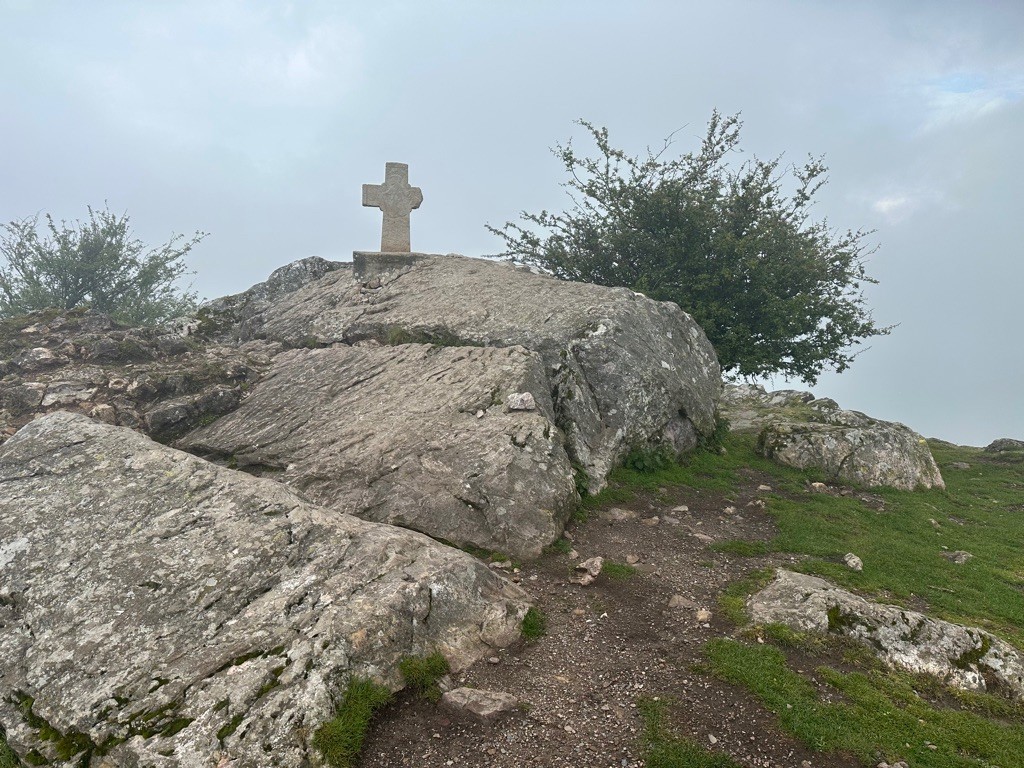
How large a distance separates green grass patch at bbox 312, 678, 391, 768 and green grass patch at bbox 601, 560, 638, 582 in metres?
4.90

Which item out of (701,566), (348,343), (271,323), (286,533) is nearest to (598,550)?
(701,566)

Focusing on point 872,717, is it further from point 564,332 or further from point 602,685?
point 564,332

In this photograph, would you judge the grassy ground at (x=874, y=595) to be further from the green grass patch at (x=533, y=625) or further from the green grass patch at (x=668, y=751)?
the green grass patch at (x=533, y=625)

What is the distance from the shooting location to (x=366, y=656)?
7395 mm

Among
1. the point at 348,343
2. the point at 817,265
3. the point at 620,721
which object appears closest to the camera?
the point at 620,721

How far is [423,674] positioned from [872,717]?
542 cm

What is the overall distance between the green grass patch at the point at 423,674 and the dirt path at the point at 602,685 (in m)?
0.16

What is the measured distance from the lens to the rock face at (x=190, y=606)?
21.5ft

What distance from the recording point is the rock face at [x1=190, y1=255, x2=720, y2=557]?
39.9 ft

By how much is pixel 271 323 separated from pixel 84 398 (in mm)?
6788

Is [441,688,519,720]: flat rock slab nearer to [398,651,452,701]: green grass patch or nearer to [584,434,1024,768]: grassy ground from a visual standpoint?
[398,651,452,701]: green grass patch

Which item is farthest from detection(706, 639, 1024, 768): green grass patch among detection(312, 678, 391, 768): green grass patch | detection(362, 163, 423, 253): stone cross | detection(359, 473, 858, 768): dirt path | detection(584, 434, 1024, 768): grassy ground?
detection(362, 163, 423, 253): stone cross

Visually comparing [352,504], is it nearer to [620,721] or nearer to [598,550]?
[598,550]

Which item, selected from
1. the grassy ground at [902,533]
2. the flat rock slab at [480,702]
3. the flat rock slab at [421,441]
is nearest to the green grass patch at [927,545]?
the grassy ground at [902,533]
